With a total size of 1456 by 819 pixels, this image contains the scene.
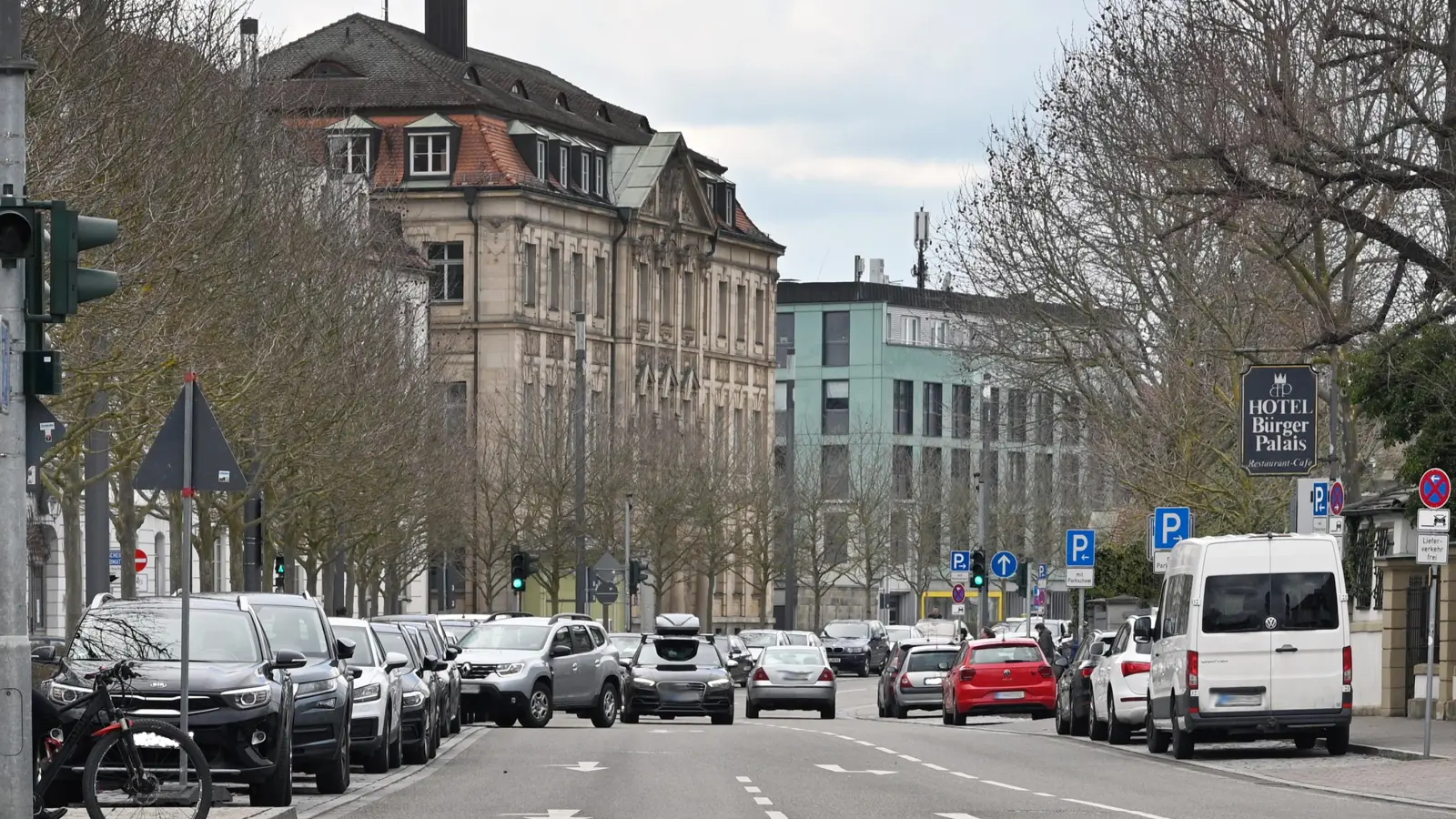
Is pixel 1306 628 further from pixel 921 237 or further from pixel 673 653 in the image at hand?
pixel 921 237

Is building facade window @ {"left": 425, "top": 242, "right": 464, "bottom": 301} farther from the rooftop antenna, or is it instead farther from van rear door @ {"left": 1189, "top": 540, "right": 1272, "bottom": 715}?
van rear door @ {"left": 1189, "top": 540, "right": 1272, "bottom": 715}

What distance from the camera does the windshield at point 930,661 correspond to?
52.8 metres

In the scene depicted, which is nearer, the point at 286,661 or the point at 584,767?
the point at 286,661

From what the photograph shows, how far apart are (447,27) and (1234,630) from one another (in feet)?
235

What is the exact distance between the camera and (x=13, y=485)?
15812 millimetres

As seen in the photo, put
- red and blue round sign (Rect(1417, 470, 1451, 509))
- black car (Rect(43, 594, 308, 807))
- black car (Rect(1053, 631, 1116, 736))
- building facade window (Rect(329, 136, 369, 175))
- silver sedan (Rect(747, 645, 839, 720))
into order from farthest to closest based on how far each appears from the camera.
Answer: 1. building facade window (Rect(329, 136, 369, 175))
2. silver sedan (Rect(747, 645, 839, 720))
3. black car (Rect(1053, 631, 1116, 736))
4. red and blue round sign (Rect(1417, 470, 1451, 509))
5. black car (Rect(43, 594, 308, 807))

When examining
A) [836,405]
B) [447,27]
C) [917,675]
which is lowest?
[917,675]

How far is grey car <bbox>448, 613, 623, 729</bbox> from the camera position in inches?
1640

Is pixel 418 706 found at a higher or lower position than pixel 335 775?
higher

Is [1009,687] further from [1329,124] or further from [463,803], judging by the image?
[463,803]

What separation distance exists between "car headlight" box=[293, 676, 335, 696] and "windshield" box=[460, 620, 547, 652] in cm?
1851

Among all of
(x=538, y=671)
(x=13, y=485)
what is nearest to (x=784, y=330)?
(x=538, y=671)

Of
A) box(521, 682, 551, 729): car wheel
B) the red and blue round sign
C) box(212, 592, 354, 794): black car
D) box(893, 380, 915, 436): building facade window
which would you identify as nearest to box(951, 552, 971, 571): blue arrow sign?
box(521, 682, 551, 729): car wheel

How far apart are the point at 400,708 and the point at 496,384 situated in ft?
216
